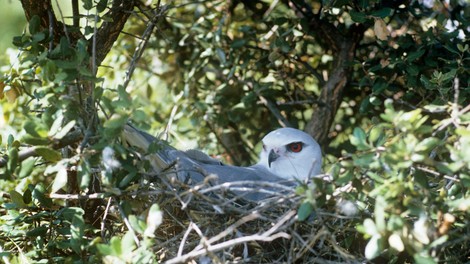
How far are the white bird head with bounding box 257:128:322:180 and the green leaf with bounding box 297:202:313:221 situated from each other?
4.96 feet

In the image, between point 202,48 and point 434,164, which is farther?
point 202,48

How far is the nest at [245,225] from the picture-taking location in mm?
2836

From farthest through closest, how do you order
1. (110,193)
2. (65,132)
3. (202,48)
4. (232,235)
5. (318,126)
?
(202,48)
(318,126)
(232,235)
(110,193)
(65,132)

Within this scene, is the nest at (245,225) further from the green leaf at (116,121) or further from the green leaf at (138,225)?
the green leaf at (116,121)

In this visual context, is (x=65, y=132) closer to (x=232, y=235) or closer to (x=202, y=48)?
(x=232, y=235)

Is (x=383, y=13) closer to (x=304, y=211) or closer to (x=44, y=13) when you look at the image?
(x=304, y=211)

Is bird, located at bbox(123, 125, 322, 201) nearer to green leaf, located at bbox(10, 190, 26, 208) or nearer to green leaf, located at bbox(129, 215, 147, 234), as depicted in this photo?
green leaf, located at bbox(10, 190, 26, 208)

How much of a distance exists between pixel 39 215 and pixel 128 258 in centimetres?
89

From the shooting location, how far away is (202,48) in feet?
16.8

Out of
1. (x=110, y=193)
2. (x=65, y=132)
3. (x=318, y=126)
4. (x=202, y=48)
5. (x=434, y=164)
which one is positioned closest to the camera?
(x=434, y=164)

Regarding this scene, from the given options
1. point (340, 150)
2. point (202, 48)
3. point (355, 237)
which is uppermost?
point (202, 48)

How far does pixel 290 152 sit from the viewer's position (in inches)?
164

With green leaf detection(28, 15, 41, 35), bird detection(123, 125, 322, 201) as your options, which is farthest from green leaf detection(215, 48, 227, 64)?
green leaf detection(28, 15, 41, 35)

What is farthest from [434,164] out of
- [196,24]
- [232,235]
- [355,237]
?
[196,24]
